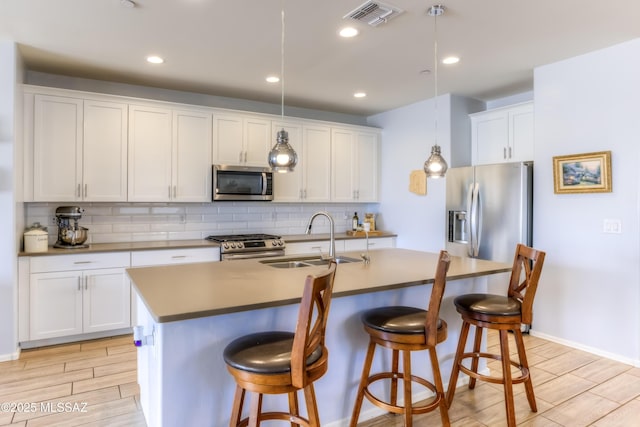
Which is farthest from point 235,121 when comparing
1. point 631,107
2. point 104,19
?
point 631,107

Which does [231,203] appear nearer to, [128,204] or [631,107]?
[128,204]

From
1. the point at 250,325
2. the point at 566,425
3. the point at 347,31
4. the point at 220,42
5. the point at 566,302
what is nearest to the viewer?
the point at 250,325

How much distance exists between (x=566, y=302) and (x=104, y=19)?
4.37 m

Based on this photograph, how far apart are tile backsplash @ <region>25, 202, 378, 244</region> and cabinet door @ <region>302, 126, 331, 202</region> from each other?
0.33 m

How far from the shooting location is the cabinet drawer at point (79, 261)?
3.38 meters

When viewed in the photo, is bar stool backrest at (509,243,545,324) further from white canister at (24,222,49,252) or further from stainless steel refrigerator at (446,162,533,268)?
white canister at (24,222,49,252)

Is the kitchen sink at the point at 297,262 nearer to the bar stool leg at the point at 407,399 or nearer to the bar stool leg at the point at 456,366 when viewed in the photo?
the bar stool leg at the point at 456,366

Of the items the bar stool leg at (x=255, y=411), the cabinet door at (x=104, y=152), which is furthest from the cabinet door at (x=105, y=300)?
the bar stool leg at (x=255, y=411)

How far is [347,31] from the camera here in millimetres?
2906

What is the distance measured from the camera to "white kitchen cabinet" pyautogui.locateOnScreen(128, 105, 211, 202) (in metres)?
3.98

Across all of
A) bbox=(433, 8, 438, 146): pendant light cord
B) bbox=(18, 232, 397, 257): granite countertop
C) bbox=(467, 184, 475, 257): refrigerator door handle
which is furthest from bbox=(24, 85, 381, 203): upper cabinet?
bbox=(467, 184, 475, 257): refrigerator door handle

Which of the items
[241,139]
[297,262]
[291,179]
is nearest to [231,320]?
[297,262]

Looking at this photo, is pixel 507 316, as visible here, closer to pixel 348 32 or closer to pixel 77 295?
pixel 348 32

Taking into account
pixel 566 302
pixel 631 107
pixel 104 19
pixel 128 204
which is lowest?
pixel 566 302
